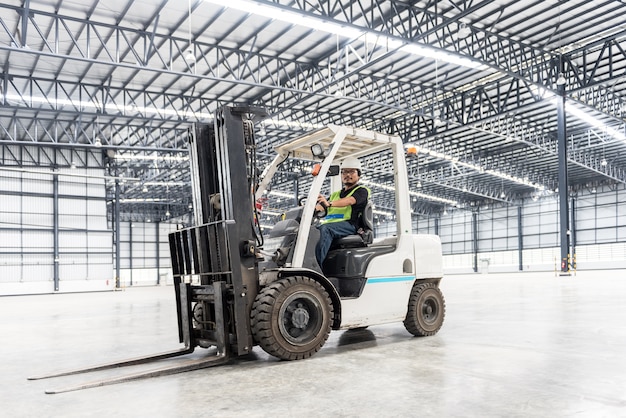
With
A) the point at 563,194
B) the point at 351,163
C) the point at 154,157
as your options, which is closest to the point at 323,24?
the point at 351,163

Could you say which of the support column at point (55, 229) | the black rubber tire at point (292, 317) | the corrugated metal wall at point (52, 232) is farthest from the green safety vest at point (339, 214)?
the support column at point (55, 229)

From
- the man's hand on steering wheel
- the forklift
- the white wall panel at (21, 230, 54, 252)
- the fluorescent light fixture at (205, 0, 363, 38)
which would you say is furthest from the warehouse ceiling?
the man's hand on steering wheel

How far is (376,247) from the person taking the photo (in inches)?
248

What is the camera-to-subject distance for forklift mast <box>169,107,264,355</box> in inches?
198

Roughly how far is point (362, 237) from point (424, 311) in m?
1.47

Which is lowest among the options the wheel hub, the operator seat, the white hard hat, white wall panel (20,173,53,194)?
the wheel hub

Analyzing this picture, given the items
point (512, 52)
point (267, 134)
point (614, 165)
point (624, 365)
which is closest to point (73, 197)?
point (267, 134)

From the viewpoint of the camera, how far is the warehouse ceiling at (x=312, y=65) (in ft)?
55.7

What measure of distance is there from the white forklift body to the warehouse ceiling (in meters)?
8.86

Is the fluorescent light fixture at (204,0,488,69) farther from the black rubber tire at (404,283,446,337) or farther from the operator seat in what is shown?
the black rubber tire at (404,283,446,337)

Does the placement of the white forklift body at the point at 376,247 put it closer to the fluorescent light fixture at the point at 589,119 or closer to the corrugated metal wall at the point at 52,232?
the fluorescent light fixture at the point at 589,119

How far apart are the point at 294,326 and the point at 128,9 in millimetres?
14992

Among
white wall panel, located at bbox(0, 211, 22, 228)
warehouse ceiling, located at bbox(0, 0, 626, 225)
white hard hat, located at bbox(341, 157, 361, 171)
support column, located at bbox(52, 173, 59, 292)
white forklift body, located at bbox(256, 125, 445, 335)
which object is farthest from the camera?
support column, located at bbox(52, 173, 59, 292)

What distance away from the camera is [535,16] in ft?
62.5
